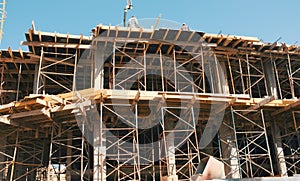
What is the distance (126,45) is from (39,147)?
7.95m

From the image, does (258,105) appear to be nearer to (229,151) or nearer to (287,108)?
(287,108)

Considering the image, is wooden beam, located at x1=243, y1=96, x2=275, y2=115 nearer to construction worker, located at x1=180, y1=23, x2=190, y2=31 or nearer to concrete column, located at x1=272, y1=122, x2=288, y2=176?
concrete column, located at x1=272, y1=122, x2=288, y2=176

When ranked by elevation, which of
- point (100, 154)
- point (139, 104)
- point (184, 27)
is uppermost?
point (184, 27)

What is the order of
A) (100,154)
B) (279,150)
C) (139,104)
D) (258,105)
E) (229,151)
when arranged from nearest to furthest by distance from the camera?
(100,154)
(139,104)
(258,105)
(229,151)
(279,150)

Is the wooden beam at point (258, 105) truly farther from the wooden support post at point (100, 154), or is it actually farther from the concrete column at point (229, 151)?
the wooden support post at point (100, 154)

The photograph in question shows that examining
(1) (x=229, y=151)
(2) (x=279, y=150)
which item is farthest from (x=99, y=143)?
(2) (x=279, y=150)

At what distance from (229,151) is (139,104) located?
538 cm

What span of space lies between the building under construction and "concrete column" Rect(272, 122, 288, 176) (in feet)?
0.18

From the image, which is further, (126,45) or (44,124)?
(126,45)

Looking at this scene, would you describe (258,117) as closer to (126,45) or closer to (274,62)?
(274,62)

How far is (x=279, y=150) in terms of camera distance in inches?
652

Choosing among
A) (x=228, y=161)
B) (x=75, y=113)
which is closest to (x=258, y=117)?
(x=228, y=161)

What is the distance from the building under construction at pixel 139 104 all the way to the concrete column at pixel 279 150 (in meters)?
0.06

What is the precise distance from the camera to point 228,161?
49.5 feet
